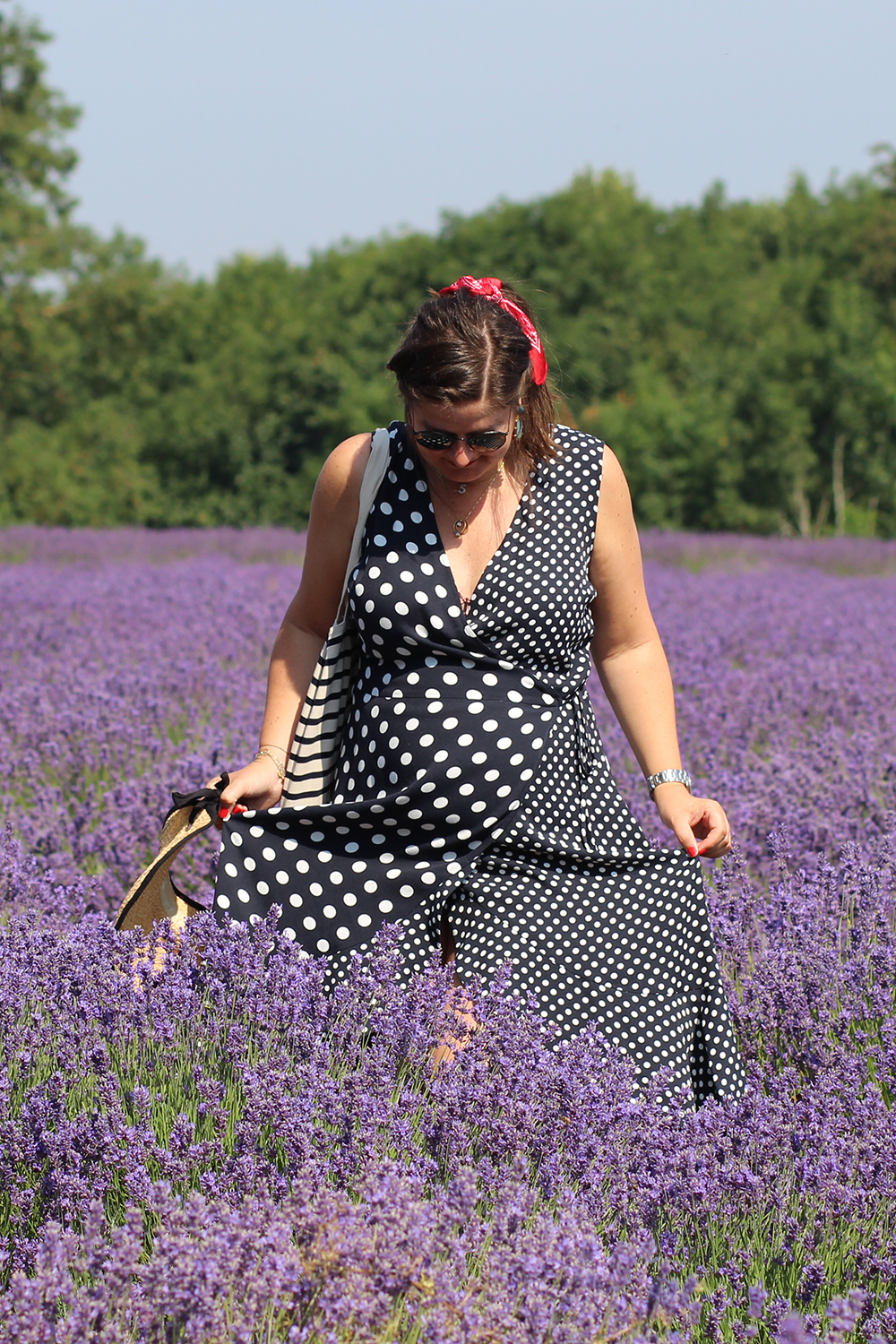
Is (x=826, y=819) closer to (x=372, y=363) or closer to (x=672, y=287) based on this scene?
(x=372, y=363)

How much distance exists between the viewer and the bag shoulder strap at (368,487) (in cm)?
258

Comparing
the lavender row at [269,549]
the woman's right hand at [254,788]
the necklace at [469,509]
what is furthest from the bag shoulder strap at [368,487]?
the lavender row at [269,549]

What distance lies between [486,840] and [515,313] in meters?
0.99

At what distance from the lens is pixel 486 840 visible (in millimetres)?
2447

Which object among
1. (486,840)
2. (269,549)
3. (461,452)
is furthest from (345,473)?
(269,549)

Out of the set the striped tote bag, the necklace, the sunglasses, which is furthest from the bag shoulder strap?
the sunglasses

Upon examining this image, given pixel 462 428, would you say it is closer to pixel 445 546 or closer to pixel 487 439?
pixel 487 439

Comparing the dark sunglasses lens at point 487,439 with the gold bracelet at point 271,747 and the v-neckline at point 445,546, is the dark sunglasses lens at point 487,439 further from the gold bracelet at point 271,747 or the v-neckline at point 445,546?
the gold bracelet at point 271,747

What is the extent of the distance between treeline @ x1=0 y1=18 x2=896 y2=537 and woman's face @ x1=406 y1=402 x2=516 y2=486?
52.3ft

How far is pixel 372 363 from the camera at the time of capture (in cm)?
3172

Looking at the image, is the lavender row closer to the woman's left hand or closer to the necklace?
the necklace

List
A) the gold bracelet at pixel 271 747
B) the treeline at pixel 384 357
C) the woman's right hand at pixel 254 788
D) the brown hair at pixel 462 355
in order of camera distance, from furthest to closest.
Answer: the treeline at pixel 384 357, the gold bracelet at pixel 271 747, the woman's right hand at pixel 254 788, the brown hair at pixel 462 355

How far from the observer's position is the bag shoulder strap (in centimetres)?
258

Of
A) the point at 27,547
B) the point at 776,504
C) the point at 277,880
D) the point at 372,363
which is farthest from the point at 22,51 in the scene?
the point at 277,880
